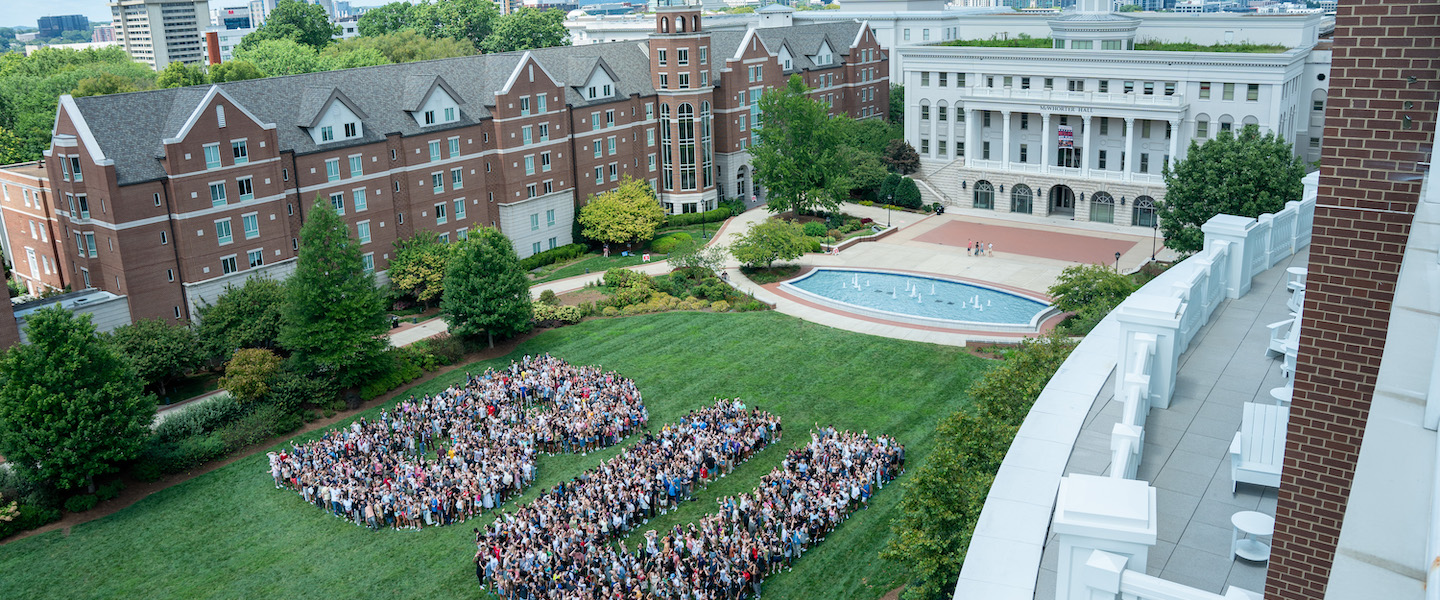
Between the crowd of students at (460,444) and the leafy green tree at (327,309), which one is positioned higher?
the leafy green tree at (327,309)

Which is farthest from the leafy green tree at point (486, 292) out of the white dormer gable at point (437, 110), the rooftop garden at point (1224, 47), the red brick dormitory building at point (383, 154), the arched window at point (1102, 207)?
the rooftop garden at point (1224, 47)

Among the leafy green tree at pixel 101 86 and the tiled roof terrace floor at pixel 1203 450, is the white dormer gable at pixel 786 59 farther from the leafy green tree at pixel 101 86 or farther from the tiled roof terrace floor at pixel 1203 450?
the tiled roof terrace floor at pixel 1203 450

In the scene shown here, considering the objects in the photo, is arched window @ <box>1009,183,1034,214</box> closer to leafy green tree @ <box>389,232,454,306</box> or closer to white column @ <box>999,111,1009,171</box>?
white column @ <box>999,111,1009,171</box>

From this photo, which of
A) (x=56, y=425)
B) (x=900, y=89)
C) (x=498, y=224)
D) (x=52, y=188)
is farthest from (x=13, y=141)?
(x=900, y=89)

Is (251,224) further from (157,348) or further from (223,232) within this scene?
(157,348)

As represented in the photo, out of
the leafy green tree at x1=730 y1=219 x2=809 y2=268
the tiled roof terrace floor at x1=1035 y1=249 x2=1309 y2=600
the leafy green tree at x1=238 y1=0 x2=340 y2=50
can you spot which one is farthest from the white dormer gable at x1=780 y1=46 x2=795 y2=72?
the tiled roof terrace floor at x1=1035 y1=249 x2=1309 y2=600
